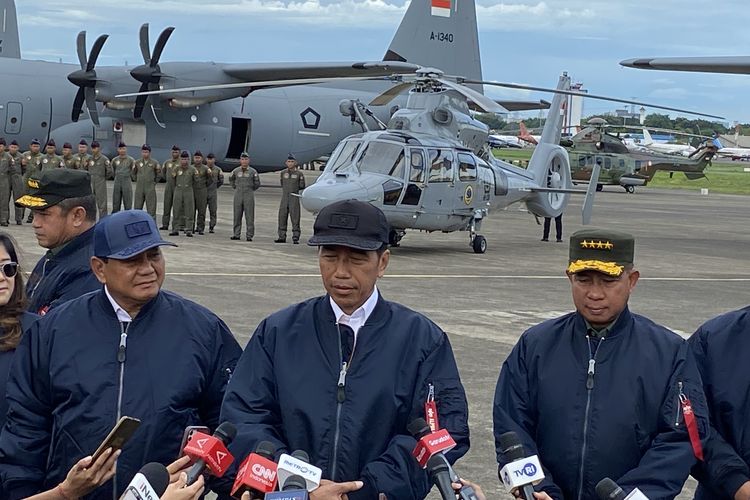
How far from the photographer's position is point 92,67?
27.5 m

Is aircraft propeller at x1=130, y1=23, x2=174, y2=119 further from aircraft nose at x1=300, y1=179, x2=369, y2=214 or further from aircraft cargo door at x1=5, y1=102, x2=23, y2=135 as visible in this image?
aircraft nose at x1=300, y1=179, x2=369, y2=214

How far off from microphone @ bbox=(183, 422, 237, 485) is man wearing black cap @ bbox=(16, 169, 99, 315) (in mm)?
1774

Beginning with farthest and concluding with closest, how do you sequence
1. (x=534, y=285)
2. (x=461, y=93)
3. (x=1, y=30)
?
(x=1, y=30) → (x=461, y=93) → (x=534, y=285)

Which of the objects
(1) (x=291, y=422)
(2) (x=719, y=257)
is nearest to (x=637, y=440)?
(1) (x=291, y=422)

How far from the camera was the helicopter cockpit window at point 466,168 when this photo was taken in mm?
18125

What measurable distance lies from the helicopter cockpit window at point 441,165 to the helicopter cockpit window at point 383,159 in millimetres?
589

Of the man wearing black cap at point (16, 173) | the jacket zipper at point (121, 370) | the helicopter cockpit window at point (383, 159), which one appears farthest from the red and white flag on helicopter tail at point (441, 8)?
the jacket zipper at point (121, 370)

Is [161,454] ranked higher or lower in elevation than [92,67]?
lower

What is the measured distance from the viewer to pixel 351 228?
3.45m

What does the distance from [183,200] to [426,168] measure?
5146 millimetres

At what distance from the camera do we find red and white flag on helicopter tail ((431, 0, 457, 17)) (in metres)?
32.3

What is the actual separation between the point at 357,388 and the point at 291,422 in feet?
0.79

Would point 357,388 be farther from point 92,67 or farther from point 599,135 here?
point 599,135

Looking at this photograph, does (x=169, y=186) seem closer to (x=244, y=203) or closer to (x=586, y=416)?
(x=244, y=203)
